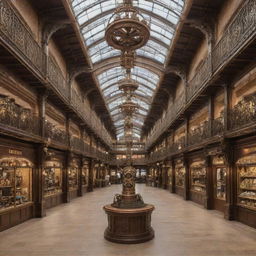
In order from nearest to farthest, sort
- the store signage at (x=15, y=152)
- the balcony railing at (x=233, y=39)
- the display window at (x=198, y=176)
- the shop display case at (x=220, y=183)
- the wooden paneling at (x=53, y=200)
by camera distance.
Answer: the balcony railing at (x=233, y=39) < the store signage at (x=15, y=152) < the shop display case at (x=220, y=183) < the wooden paneling at (x=53, y=200) < the display window at (x=198, y=176)

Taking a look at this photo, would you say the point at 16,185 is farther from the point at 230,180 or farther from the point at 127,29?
the point at 230,180

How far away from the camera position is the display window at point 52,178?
49.8 ft

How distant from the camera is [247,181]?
36.6ft

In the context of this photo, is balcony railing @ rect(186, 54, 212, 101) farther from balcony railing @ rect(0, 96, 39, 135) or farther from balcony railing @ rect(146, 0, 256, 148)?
balcony railing @ rect(0, 96, 39, 135)

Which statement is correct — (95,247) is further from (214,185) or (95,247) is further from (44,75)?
(214,185)

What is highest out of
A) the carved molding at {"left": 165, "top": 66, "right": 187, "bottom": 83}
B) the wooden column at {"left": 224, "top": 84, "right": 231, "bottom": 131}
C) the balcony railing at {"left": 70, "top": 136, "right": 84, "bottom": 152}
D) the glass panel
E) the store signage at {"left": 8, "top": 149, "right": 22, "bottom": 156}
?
the carved molding at {"left": 165, "top": 66, "right": 187, "bottom": 83}

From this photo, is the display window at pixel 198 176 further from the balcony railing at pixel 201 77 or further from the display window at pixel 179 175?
the balcony railing at pixel 201 77

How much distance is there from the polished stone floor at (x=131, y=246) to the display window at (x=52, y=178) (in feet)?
10.2

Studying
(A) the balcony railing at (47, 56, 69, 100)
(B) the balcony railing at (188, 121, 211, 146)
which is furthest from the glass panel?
(B) the balcony railing at (188, 121, 211, 146)

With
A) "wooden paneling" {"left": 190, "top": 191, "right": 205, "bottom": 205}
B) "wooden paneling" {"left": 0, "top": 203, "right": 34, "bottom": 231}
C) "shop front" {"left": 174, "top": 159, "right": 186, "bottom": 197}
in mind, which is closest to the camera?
"wooden paneling" {"left": 0, "top": 203, "right": 34, "bottom": 231}

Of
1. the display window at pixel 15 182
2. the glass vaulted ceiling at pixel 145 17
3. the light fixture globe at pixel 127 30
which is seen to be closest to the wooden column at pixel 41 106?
the display window at pixel 15 182

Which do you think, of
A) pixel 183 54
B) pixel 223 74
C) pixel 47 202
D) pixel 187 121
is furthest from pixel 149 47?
pixel 47 202

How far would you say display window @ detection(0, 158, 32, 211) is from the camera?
1044 centimetres

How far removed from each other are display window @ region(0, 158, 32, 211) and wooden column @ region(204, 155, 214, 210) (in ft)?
26.1
